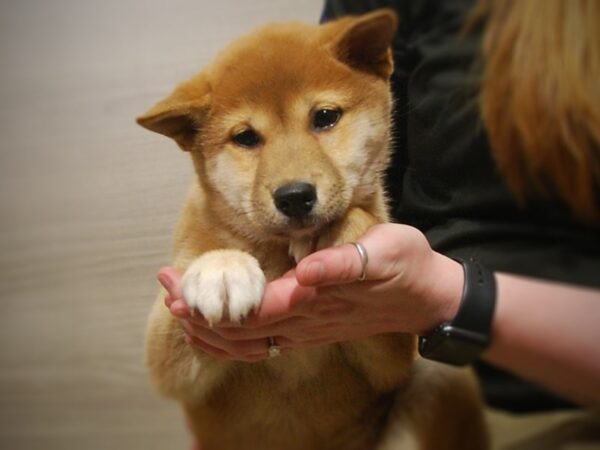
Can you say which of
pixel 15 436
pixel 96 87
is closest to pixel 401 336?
pixel 96 87

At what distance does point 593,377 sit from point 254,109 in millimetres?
646

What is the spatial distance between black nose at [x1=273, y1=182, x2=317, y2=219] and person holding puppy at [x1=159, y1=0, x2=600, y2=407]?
0.33 ft

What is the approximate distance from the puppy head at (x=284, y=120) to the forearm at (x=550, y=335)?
0.33 meters

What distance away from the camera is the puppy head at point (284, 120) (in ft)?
3.14

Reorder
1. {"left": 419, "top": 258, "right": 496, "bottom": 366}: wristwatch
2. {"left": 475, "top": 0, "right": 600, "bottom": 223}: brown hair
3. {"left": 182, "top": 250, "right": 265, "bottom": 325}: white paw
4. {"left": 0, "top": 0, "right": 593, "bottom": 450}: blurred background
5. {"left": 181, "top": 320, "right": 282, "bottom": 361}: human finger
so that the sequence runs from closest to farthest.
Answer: {"left": 475, "top": 0, "right": 600, "bottom": 223}: brown hair → {"left": 419, "top": 258, "right": 496, "bottom": 366}: wristwatch → {"left": 182, "top": 250, "right": 265, "bottom": 325}: white paw → {"left": 181, "top": 320, "right": 282, "bottom": 361}: human finger → {"left": 0, "top": 0, "right": 593, "bottom": 450}: blurred background

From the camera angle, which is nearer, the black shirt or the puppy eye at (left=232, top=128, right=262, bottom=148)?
the black shirt

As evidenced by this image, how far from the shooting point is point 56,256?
1.41 meters

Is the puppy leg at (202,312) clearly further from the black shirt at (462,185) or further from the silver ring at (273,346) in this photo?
the black shirt at (462,185)

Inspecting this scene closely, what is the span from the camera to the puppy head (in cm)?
96

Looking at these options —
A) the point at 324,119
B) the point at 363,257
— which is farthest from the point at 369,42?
the point at 363,257

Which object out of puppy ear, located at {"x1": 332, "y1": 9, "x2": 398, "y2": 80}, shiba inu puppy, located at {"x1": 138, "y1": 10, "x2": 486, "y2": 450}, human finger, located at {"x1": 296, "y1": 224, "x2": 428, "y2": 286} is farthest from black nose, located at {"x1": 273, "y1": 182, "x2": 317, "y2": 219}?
puppy ear, located at {"x1": 332, "y1": 9, "x2": 398, "y2": 80}

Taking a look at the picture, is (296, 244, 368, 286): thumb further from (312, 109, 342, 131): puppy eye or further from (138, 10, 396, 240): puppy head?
(312, 109, 342, 131): puppy eye

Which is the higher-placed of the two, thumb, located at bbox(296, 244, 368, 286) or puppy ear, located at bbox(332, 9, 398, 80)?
puppy ear, located at bbox(332, 9, 398, 80)

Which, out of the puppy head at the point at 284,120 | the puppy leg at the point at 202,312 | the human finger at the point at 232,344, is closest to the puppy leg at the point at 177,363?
the puppy leg at the point at 202,312
